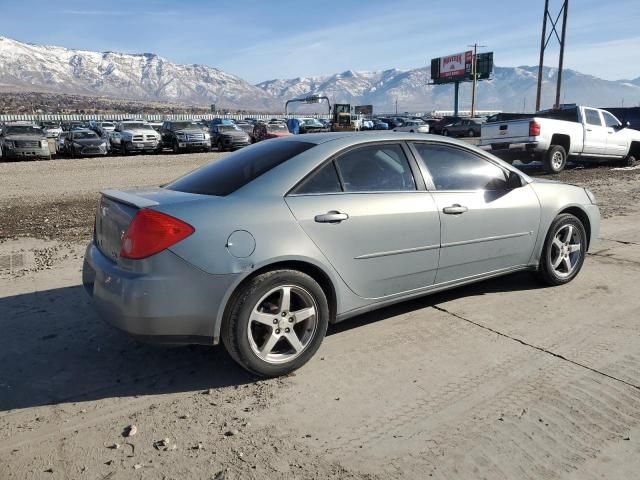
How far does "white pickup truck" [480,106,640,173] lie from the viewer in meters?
13.4

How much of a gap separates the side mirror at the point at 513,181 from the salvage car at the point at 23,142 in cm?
2104

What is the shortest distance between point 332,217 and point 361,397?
3.72 ft

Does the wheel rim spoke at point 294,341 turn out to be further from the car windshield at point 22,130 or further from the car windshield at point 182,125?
the car windshield at point 182,125

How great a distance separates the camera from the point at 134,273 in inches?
121

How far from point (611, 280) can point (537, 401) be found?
277cm

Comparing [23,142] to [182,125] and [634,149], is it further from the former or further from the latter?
[634,149]

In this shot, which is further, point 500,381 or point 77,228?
point 77,228

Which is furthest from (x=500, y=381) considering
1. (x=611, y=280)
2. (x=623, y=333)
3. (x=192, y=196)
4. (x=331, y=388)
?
(x=611, y=280)

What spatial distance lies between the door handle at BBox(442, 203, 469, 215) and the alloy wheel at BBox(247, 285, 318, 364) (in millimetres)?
1333

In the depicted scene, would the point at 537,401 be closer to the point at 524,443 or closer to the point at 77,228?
the point at 524,443

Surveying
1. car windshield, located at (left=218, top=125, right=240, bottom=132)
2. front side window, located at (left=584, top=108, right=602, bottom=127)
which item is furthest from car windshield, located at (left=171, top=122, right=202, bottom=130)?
front side window, located at (left=584, top=108, right=602, bottom=127)

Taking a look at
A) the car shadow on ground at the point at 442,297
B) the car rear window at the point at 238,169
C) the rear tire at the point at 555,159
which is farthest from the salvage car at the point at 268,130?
Answer: the car rear window at the point at 238,169

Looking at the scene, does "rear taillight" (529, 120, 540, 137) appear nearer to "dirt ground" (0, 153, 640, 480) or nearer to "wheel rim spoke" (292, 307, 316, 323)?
"dirt ground" (0, 153, 640, 480)

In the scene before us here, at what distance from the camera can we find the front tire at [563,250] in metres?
4.89
